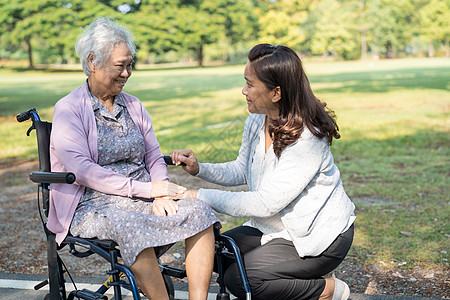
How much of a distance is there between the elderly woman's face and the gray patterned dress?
9 centimetres

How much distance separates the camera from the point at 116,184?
103 inches

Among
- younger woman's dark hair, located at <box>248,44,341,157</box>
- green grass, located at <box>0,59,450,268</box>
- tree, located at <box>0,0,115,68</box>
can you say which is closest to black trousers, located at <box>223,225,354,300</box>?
younger woman's dark hair, located at <box>248,44,341,157</box>

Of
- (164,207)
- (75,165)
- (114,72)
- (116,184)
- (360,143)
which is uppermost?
(114,72)

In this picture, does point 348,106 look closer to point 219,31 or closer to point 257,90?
point 257,90

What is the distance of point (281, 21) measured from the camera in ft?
210

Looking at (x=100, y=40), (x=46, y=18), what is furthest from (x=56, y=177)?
(x=46, y=18)

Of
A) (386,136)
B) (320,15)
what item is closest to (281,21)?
(320,15)

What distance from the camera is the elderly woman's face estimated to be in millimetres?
2717

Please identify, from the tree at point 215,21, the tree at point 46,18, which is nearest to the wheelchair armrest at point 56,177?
the tree at point 46,18

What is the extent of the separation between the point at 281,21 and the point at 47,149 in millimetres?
63906

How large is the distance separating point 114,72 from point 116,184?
0.59 m

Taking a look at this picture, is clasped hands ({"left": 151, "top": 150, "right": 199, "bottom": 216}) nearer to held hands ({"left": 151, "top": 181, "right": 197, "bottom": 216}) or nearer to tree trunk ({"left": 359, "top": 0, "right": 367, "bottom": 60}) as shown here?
held hands ({"left": 151, "top": 181, "right": 197, "bottom": 216})

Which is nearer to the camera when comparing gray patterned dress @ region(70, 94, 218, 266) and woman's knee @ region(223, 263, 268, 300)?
gray patterned dress @ region(70, 94, 218, 266)

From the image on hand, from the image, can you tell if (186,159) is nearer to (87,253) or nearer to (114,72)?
(114,72)
